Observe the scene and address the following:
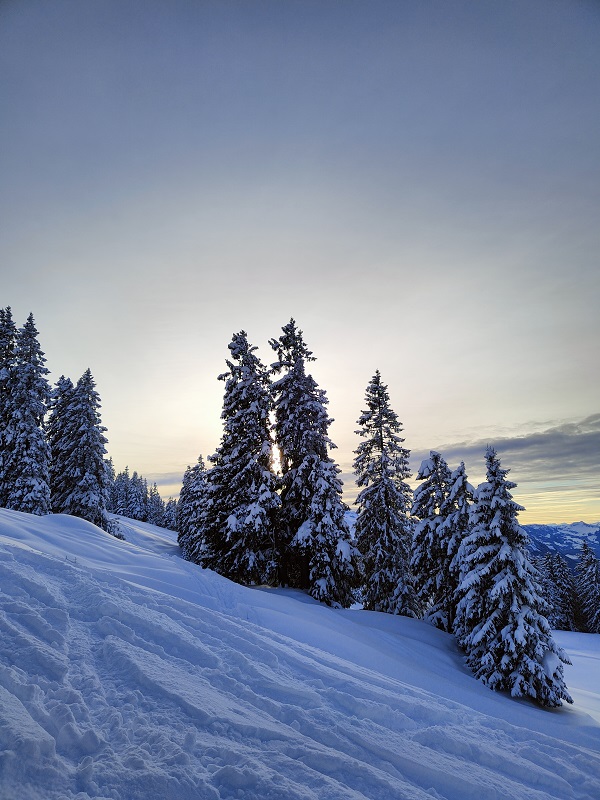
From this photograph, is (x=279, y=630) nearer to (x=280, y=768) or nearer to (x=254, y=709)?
(x=254, y=709)

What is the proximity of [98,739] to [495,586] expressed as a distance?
43.4ft

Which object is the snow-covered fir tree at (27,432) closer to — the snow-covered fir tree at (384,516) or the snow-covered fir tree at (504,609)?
the snow-covered fir tree at (384,516)

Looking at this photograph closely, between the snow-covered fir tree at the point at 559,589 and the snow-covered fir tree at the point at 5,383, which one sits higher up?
the snow-covered fir tree at the point at 5,383

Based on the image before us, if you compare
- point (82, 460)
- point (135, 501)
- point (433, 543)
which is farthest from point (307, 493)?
point (135, 501)

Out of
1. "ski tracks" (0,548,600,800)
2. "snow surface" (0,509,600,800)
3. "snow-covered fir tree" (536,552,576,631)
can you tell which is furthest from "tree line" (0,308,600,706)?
"snow-covered fir tree" (536,552,576,631)

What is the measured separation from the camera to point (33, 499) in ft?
79.8

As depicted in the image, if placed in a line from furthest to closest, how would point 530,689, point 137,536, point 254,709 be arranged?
point 137,536, point 530,689, point 254,709

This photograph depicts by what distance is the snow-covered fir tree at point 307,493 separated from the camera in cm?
1762

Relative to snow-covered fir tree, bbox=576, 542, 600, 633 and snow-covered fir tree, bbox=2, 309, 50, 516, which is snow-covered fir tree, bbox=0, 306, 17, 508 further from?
snow-covered fir tree, bbox=576, 542, 600, 633

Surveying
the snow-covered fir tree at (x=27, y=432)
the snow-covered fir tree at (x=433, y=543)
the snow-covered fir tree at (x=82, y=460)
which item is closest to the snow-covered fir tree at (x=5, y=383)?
the snow-covered fir tree at (x=27, y=432)

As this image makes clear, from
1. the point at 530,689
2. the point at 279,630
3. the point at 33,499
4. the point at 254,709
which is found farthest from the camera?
the point at 33,499

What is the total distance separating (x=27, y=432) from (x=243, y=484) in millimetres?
16139

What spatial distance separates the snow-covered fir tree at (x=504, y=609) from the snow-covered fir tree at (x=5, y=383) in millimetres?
26454

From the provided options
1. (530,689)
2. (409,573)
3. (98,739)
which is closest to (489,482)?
(530,689)
